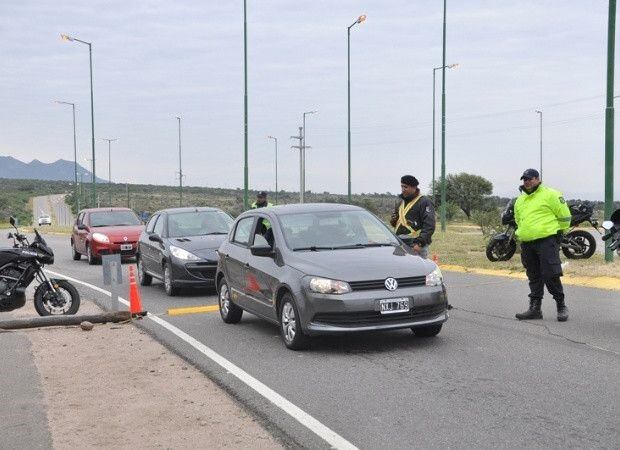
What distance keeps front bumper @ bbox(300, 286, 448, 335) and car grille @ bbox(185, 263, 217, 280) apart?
5666 millimetres

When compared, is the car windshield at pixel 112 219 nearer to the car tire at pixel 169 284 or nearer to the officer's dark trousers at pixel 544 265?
the car tire at pixel 169 284

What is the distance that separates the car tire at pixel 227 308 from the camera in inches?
409

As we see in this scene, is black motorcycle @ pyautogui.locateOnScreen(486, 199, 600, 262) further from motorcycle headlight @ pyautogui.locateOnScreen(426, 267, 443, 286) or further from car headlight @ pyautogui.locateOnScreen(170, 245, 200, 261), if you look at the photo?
motorcycle headlight @ pyautogui.locateOnScreen(426, 267, 443, 286)

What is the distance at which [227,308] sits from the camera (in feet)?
34.4

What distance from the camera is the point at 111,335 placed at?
9.72 meters

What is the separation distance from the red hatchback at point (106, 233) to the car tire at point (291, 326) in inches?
484

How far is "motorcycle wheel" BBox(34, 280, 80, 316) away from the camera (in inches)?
437

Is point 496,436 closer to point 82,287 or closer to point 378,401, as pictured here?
point 378,401

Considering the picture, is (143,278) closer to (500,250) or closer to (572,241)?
(500,250)

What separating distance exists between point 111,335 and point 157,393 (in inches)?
126

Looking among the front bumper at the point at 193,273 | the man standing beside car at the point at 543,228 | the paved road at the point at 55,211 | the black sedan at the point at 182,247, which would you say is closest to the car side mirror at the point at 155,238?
the black sedan at the point at 182,247

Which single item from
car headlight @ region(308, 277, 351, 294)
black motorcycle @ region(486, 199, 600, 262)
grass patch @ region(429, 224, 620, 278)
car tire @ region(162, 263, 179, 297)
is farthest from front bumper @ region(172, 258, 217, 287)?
black motorcycle @ region(486, 199, 600, 262)

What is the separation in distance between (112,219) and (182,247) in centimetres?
962

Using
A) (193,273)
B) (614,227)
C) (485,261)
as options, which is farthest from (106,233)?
(614,227)
